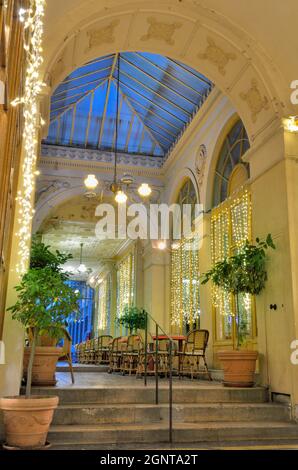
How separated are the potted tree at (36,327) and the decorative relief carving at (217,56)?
14.8 feet

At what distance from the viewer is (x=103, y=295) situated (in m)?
20.7

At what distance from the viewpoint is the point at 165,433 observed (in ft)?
→ 14.5

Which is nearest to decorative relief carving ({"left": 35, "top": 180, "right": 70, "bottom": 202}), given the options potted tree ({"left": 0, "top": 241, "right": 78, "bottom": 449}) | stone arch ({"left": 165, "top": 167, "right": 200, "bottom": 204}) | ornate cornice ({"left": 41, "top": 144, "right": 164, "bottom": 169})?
ornate cornice ({"left": 41, "top": 144, "right": 164, "bottom": 169})

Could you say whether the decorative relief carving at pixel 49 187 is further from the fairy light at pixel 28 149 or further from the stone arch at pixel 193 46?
the fairy light at pixel 28 149

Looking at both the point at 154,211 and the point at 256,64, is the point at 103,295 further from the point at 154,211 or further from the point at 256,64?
the point at 256,64

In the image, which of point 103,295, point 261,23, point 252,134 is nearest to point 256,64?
point 261,23

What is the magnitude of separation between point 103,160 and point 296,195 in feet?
22.9

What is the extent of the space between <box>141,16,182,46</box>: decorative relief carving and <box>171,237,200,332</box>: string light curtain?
14.3ft

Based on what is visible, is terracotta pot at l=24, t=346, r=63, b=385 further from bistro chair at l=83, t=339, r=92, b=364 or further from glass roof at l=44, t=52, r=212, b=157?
bistro chair at l=83, t=339, r=92, b=364

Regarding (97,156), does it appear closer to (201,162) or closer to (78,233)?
(201,162)

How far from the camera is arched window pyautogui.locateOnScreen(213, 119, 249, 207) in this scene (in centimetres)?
827

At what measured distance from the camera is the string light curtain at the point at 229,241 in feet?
25.0

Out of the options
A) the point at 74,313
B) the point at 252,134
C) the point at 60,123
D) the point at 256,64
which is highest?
the point at 60,123

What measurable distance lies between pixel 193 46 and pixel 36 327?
5.05 m
